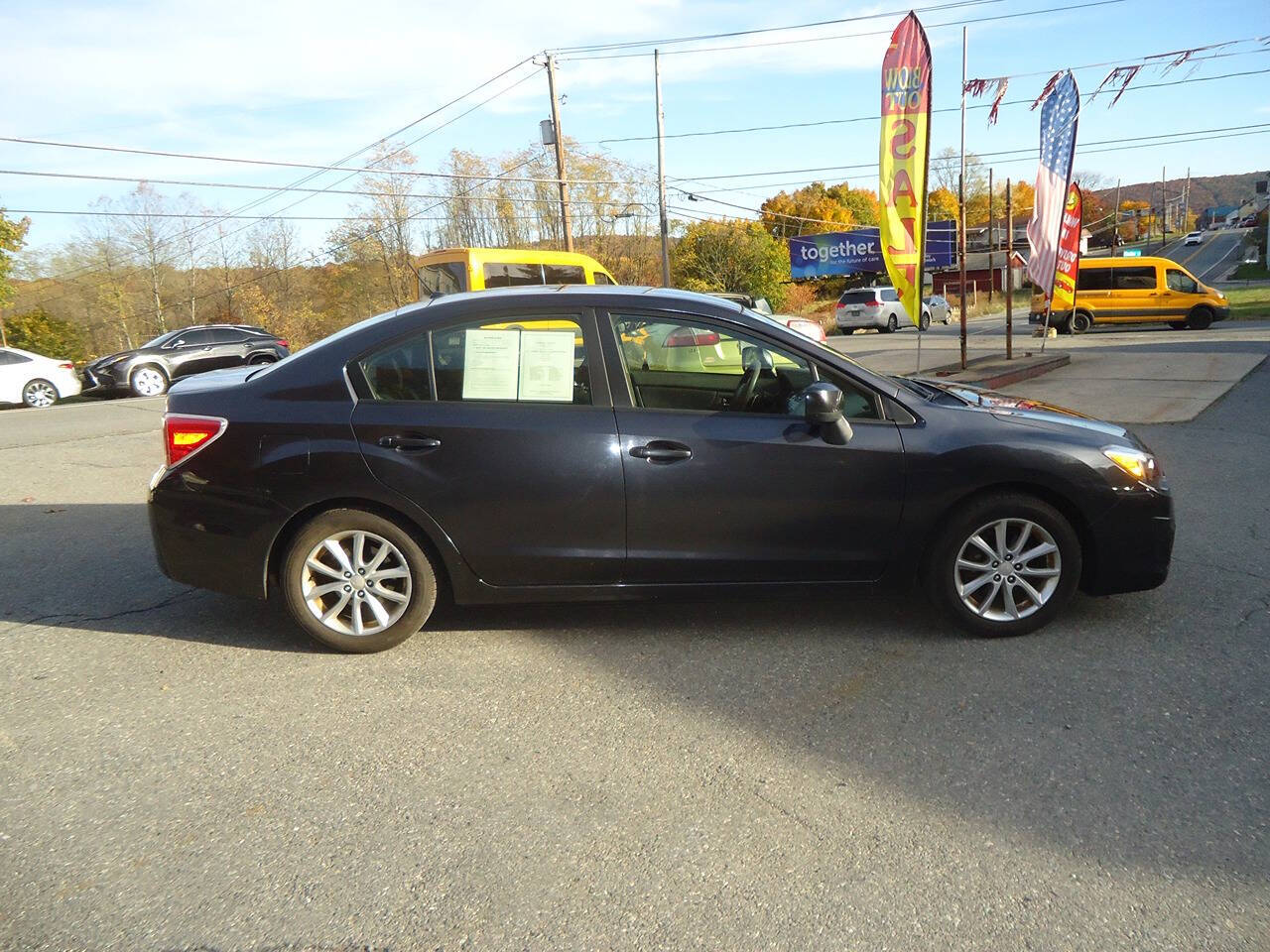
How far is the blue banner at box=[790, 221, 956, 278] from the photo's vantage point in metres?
65.2

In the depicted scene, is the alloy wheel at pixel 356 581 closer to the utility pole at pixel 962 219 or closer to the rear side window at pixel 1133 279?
the utility pole at pixel 962 219

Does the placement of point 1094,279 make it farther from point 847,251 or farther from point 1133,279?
point 847,251

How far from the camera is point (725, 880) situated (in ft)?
8.58

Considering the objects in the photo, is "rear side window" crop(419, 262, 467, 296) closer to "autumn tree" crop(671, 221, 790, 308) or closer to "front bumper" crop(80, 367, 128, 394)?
"front bumper" crop(80, 367, 128, 394)

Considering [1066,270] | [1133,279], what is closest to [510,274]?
[1066,270]

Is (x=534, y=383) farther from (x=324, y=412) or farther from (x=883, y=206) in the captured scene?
(x=883, y=206)

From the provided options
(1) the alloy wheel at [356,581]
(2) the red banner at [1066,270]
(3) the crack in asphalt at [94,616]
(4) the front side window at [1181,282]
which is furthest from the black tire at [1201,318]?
(3) the crack in asphalt at [94,616]

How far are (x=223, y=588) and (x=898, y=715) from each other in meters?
2.96

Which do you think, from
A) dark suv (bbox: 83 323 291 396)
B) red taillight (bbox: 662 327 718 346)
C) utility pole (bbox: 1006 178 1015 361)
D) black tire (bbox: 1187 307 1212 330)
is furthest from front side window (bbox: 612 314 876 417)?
black tire (bbox: 1187 307 1212 330)

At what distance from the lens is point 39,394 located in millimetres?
19078

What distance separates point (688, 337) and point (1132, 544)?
7.31ft

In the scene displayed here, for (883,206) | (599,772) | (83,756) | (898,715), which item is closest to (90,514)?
(83,756)

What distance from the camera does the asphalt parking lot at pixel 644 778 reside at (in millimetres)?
2484

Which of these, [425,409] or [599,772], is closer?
[599,772]
